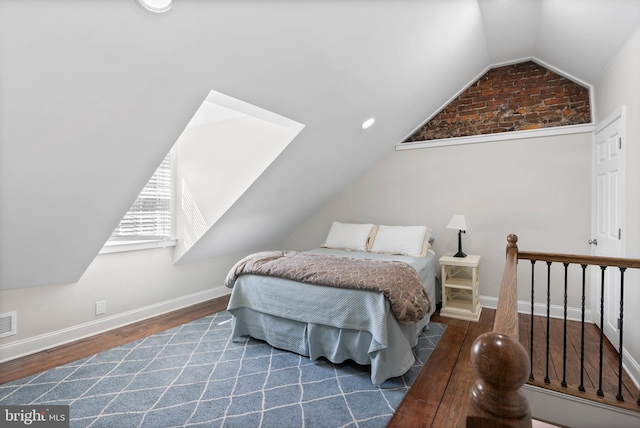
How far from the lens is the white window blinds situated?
11.3 feet

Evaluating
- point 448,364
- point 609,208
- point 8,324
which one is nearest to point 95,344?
point 8,324

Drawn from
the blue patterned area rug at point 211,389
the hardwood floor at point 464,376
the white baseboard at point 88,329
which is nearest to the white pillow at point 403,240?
the hardwood floor at point 464,376

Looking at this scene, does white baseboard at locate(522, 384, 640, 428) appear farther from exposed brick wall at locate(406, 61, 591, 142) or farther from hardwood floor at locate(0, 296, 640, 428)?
exposed brick wall at locate(406, 61, 591, 142)

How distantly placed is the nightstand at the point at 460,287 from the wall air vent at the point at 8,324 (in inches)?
151

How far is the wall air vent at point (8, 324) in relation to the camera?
101 inches

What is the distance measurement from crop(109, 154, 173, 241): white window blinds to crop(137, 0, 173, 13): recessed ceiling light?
89.0 inches

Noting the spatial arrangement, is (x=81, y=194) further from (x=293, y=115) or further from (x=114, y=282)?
(x=293, y=115)

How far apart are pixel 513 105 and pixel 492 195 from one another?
1040 mm

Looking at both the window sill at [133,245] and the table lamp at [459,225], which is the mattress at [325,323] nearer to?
the table lamp at [459,225]

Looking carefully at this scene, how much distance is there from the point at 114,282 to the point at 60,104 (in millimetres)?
2103

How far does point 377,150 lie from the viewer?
13.8 ft

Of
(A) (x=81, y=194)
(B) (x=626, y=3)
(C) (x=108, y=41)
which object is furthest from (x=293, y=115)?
(B) (x=626, y=3)

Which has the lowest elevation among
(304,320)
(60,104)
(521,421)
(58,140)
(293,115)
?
(304,320)

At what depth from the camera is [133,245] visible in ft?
11.1
